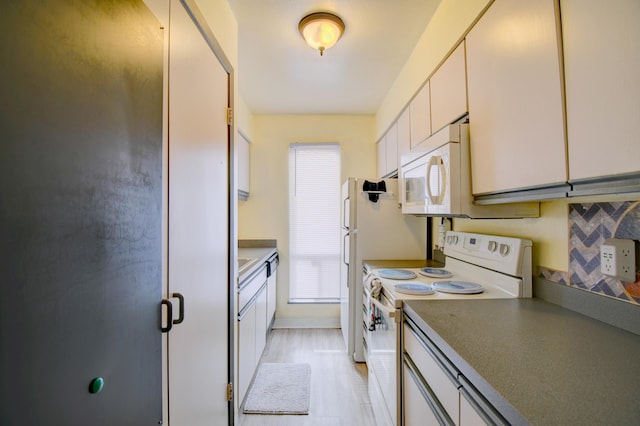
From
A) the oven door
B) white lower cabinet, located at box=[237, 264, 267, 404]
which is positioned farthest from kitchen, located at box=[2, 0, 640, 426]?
the oven door

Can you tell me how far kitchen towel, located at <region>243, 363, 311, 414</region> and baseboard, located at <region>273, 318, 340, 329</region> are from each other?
79cm

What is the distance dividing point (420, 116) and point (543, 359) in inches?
62.4

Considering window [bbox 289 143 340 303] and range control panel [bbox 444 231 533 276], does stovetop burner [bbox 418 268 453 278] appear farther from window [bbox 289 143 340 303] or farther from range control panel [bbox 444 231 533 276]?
window [bbox 289 143 340 303]

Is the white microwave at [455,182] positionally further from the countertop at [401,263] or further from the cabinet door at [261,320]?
the cabinet door at [261,320]

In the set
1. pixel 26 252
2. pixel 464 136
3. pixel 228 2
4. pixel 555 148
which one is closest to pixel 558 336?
pixel 555 148

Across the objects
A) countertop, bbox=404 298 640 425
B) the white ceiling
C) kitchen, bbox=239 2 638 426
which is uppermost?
the white ceiling

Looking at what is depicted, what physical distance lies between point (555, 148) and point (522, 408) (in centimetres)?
76

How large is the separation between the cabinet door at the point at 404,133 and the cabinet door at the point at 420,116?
0.24 ft

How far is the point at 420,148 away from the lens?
173cm

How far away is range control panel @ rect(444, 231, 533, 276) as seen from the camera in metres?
1.31

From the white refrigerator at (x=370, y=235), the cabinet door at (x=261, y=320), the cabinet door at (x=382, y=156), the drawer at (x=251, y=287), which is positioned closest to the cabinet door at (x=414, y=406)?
the drawer at (x=251, y=287)

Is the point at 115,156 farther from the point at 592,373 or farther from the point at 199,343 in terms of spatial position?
the point at 592,373

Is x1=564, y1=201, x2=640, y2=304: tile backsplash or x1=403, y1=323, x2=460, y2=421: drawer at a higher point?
x1=564, y1=201, x2=640, y2=304: tile backsplash

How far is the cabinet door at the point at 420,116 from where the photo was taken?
178 cm
